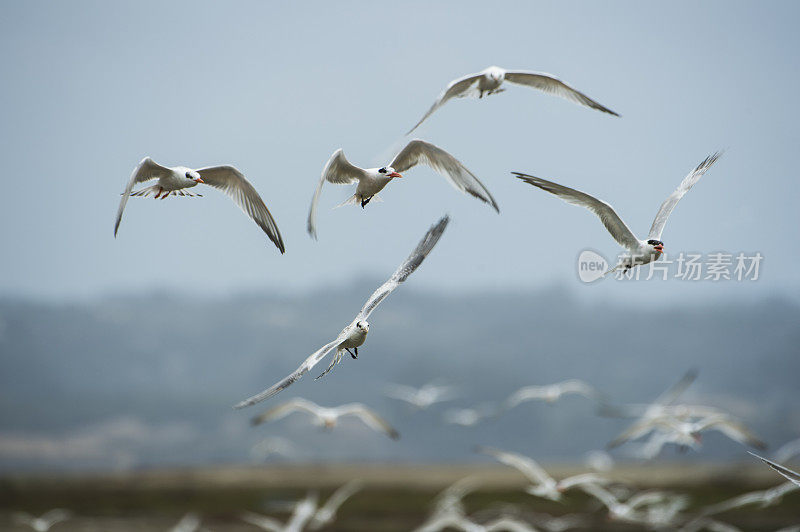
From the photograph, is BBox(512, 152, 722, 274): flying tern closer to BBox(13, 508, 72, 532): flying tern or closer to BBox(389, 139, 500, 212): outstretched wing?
BBox(389, 139, 500, 212): outstretched wing

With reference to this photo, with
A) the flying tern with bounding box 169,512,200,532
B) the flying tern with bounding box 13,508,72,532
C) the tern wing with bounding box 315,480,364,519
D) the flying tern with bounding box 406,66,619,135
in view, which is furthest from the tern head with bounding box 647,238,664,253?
the flying tern with bounding box 169,512,200,532

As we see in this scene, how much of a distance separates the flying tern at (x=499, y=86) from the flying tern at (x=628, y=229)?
48.5 inches

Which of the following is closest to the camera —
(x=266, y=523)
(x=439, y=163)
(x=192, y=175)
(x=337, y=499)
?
(x=192, y=175)

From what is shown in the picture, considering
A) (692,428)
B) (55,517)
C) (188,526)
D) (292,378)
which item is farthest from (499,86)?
(188,526)

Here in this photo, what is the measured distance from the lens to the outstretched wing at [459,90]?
10.5 m

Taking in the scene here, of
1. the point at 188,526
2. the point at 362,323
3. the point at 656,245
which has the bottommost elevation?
the point at 362,323

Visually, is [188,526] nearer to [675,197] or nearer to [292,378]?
[675,197]

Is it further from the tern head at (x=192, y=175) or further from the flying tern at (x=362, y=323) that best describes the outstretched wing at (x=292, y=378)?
the tern head at (x=192, y=175)

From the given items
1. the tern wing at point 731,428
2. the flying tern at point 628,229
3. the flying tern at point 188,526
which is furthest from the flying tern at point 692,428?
the flying tern at point 188,526

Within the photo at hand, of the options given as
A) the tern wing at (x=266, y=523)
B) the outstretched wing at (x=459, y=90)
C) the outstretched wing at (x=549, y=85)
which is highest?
the outstretched wing at (x=549, y=85)

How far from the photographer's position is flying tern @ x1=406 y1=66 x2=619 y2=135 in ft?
35.8

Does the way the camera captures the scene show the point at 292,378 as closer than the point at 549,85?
Yes

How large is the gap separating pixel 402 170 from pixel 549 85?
2613 millimetres

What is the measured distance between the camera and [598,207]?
38.0 ft
